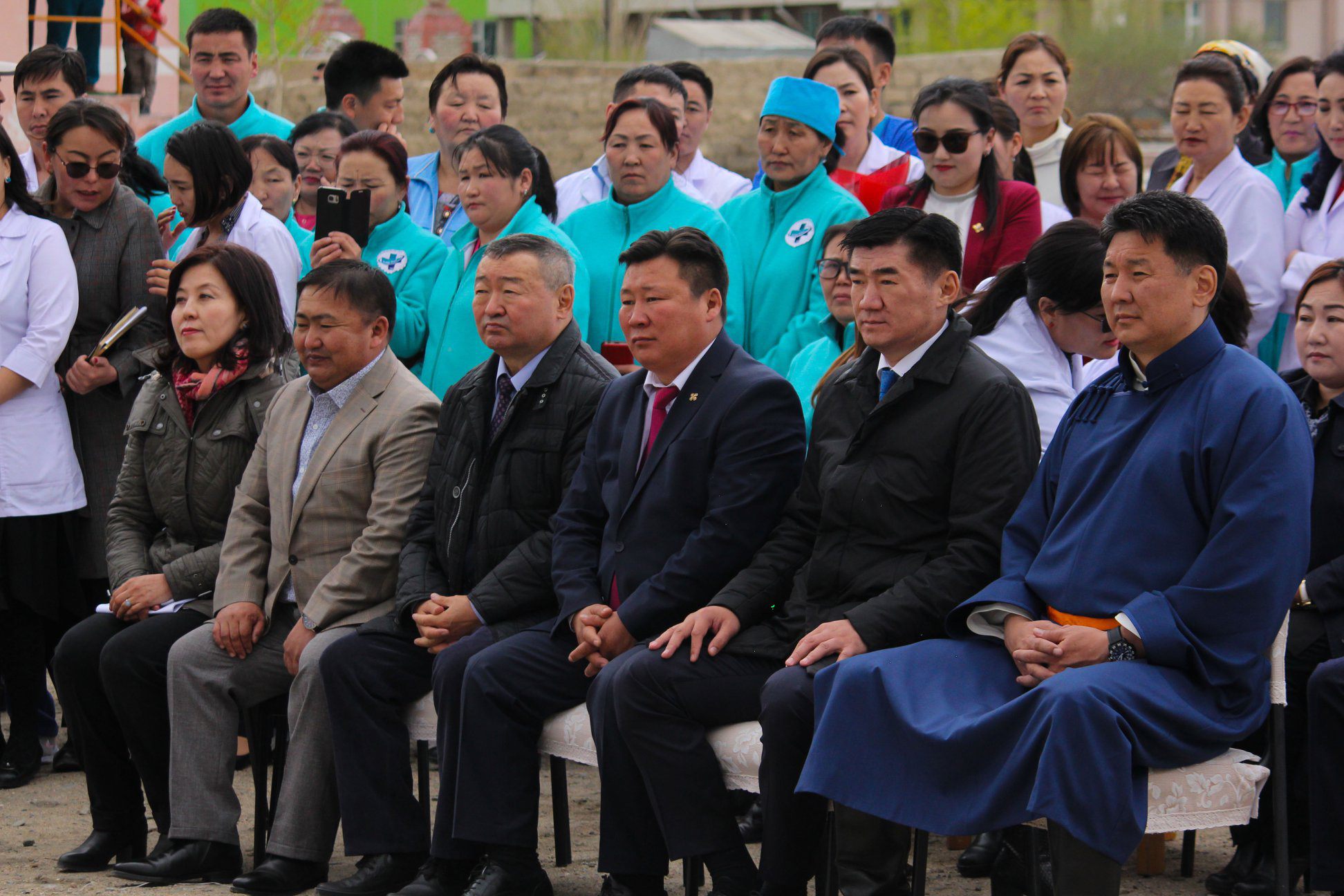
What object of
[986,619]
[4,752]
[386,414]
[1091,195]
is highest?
[1091,195]

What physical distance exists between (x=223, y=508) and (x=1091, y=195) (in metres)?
3.24

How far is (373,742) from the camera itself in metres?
4.49

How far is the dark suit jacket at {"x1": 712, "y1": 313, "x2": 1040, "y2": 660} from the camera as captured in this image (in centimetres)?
394

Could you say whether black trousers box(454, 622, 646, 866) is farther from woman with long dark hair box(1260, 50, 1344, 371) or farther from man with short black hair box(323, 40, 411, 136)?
man with short black hair box(323, 40, 411, 136)

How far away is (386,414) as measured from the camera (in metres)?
4.90

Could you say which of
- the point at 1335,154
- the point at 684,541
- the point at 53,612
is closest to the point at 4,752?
the point at 53,612

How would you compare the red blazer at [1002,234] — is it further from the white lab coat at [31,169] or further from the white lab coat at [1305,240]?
the white lab coat at [31,169]

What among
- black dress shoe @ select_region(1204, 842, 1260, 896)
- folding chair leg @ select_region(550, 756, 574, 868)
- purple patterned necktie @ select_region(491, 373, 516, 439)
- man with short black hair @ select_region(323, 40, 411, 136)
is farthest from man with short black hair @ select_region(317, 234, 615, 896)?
man with short black hair @ select_region(323, 40, 411, 136)

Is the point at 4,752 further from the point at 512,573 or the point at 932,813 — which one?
the point at 932,813

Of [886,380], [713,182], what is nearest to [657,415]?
[886,380]

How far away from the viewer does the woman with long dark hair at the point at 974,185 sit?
563 centimetres

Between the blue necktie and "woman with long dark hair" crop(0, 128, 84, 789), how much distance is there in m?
3.09

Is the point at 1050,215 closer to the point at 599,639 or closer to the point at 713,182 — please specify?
the point at 713,182

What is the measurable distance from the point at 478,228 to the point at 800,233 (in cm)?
113
